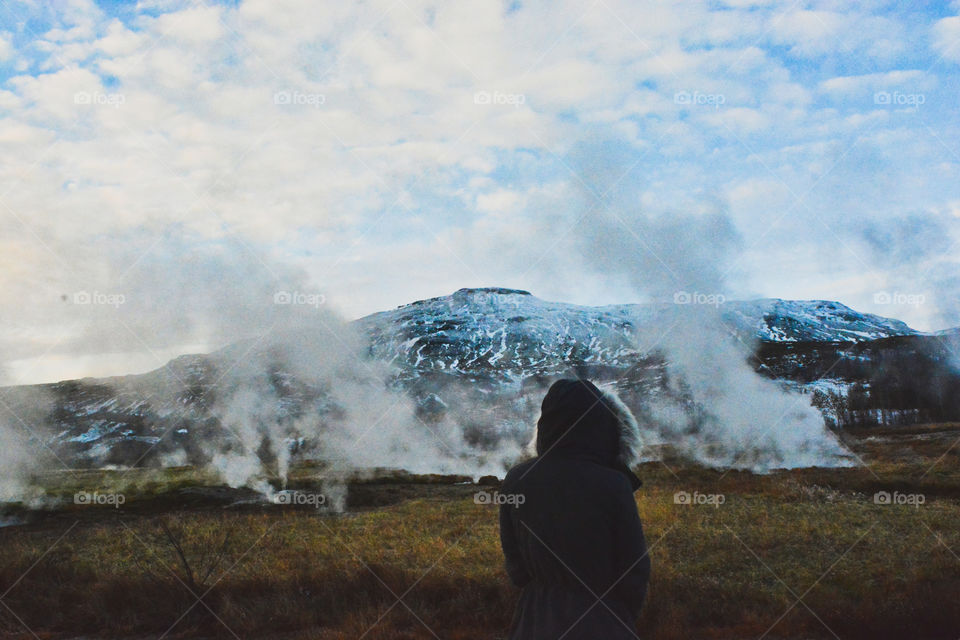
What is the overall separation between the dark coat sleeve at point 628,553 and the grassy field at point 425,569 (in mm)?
6077

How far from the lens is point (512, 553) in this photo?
11.4ft

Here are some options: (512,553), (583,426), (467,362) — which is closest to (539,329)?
(467,362)

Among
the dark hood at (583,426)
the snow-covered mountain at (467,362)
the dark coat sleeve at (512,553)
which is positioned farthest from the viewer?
the snow-covered mountain at (467,362)

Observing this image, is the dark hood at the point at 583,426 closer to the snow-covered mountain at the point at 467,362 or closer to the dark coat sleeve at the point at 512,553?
the dark coat sleeve at the point at 512,553

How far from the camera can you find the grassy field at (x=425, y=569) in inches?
358

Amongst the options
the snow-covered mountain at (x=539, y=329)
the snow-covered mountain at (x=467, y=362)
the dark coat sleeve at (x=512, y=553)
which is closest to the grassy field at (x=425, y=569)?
the dark coat sleeve at (x=512, y=553)

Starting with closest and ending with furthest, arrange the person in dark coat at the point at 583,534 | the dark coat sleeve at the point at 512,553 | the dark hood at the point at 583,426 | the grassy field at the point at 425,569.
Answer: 1. the person in dark coat at the point at 583,534
2. the dark hood at the point at 583,426
3. the dark coat sleeve at the point at 512,553
4. the grassy field at the point at 425,569

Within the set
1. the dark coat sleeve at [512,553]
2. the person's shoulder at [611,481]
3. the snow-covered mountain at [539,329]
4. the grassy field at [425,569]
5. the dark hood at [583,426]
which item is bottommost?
the grassy field at [425,569]

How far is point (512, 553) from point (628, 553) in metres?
0.66

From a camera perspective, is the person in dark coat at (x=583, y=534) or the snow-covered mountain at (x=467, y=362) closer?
the person in dark coat at (x=583, y=534)

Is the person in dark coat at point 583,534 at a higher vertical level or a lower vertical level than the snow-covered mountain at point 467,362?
lower

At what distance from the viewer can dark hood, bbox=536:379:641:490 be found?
3.27 meters

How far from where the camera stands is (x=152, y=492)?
76.2ft

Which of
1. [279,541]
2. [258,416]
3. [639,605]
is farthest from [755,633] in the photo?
[258,416]
